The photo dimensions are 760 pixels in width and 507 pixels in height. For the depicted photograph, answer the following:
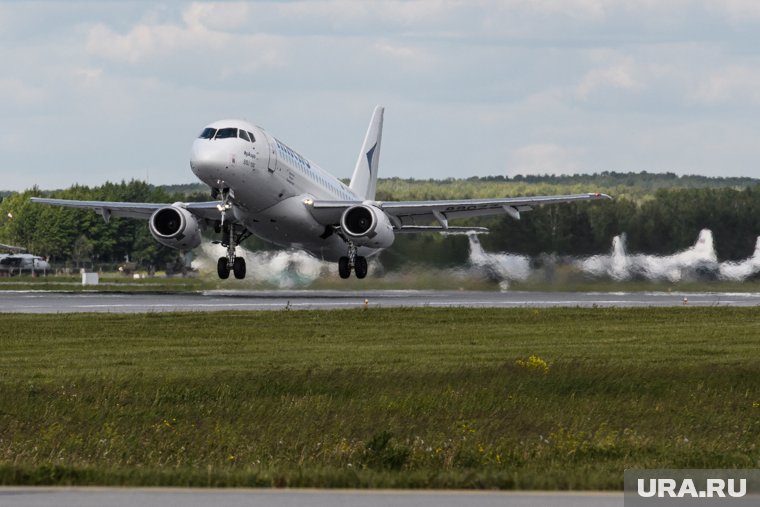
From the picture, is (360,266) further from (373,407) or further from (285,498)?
(285,498)

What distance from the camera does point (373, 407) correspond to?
20.8 meters

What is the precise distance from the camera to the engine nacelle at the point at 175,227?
51281mm

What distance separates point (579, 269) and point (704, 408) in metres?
33.8

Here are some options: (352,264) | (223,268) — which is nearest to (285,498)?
(223,268)

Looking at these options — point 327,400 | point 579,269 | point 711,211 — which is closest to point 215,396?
point 327,400

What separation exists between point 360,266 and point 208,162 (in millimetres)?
11242

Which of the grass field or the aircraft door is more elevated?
the aircraft door

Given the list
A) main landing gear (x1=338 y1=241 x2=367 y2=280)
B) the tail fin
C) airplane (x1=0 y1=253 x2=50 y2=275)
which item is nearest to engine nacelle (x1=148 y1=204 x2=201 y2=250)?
main landing gear (x1=338 y1=241 x2=367 y2=280)

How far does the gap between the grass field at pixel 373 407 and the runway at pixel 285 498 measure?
114cm

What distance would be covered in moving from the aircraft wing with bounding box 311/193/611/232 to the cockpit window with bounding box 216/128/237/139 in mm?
5780

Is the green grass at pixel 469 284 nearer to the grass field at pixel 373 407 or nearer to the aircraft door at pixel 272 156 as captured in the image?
the aircraft door at pixel 272 156

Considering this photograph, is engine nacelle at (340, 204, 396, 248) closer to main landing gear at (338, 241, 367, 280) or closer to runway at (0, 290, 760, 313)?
main landing gear at (338, 241, 367, 280)

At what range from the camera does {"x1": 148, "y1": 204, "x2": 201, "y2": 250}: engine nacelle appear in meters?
51.3

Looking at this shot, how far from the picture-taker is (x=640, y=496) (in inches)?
448
